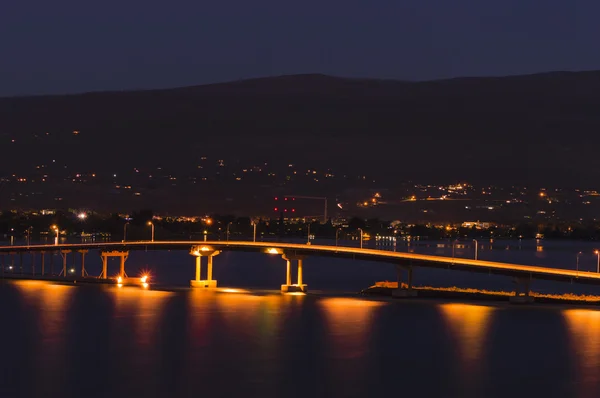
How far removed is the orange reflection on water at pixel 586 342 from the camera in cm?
6544

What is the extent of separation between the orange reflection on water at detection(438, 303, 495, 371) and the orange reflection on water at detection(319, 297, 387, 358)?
607 cm

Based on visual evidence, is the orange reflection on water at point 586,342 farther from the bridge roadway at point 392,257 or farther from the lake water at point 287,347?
the bridge roadway at point 392,257

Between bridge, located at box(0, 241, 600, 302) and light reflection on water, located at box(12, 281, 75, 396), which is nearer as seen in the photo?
light reflection on water, located at box(12, 281, 75, 396)

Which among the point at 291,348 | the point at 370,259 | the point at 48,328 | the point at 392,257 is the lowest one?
the point at 291,348

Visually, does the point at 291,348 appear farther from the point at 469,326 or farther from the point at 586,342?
the point at 586,342

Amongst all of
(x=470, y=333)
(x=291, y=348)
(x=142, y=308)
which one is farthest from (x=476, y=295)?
(x=291, y=348)

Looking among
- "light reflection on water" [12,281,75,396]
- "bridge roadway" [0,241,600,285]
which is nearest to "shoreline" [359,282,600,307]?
"bridge roadway" [0,241,600,285]

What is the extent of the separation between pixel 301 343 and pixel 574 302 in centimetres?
3282

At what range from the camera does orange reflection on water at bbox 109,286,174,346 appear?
83188 mm

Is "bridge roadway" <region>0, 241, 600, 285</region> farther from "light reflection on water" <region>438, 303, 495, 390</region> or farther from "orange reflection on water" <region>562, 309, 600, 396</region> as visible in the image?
"light reflection on water" <region>438, 303, 495, 390</region>

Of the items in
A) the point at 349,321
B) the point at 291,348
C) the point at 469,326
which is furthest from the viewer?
the point at 349,321

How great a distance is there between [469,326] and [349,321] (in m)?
9.45

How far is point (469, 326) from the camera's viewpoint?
8625 cm

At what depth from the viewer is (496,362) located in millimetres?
71688
